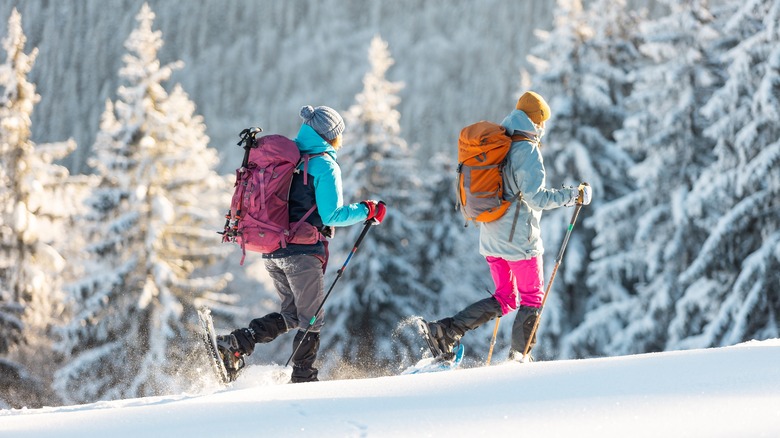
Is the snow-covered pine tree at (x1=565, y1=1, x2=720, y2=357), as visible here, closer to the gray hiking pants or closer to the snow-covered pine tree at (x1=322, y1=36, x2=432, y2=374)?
the snow-covered pine tree at (x1=322, y1=36, x2=432, y2=374)

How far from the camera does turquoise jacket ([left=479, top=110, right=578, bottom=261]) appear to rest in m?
6.63

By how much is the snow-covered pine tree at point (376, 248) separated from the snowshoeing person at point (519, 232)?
1782cm

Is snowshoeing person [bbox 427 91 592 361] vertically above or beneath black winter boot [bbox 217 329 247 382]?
above

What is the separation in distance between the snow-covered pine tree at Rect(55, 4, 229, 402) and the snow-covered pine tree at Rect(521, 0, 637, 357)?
31.9 feet

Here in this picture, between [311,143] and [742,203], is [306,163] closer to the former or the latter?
[311,143]

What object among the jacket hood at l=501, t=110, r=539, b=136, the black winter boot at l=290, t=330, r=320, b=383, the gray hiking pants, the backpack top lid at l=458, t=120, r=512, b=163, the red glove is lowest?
the black winter boot at l=290, t=330, r=320, b=383

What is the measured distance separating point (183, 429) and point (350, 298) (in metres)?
21.8

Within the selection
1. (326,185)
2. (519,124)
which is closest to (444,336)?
(326,185)

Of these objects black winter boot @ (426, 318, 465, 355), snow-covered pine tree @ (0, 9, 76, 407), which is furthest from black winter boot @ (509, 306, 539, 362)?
snow-covered pine tree @ (0, 9, 76, 407)

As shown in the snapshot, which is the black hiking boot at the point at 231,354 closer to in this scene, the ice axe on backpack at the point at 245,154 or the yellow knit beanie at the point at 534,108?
the ice axe on backpack at the point at 245,154

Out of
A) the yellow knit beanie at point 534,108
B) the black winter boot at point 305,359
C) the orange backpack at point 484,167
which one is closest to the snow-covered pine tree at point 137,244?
the black winter boot at point 305,359

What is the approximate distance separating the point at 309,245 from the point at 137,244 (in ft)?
60.7

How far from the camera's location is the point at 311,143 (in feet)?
21.6

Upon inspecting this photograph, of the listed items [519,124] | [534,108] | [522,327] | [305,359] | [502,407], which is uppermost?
[534,108]
